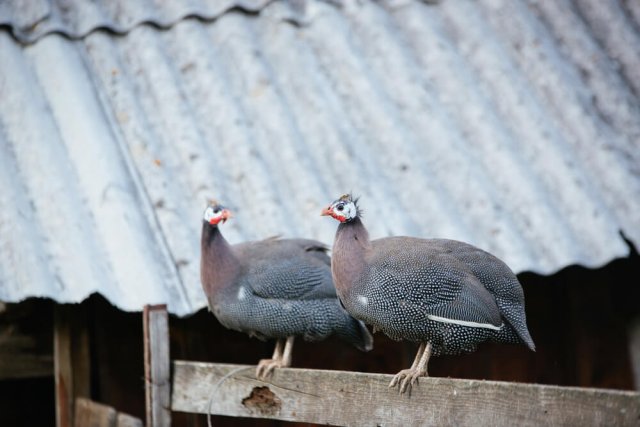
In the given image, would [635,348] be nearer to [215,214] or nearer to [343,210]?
[343,210]

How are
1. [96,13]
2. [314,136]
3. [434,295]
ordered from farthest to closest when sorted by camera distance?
[96,13] → [314,136] → [434,295]

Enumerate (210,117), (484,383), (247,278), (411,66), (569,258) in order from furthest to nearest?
1. (411,66)
2. (210,117)
3. (569,258)
4. (247,278)
5. (484,383)

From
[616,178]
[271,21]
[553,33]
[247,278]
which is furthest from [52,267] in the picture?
[553,33]

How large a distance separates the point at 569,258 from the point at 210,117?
6.02 feet

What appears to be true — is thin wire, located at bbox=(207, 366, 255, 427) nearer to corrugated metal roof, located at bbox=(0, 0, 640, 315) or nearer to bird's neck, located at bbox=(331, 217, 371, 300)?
bird's neck, located at bbox=(331, 217, 371, 300)

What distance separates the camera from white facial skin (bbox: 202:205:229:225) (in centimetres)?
348

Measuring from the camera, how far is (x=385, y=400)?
2.52 m

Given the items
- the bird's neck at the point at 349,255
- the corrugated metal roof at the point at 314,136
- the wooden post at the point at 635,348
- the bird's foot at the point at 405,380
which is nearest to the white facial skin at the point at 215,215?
the corrugated metal roof at the point at 314,136

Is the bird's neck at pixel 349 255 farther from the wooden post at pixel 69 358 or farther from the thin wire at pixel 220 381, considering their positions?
the wooden post at pixel 69 358

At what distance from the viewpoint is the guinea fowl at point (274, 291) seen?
11.4ft

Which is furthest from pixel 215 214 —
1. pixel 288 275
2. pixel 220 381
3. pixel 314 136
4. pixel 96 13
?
pixel 96 13

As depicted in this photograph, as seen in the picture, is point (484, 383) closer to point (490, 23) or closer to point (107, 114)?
point (107, 114)

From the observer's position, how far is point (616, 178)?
4145 mm

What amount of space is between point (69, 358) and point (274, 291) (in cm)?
107
